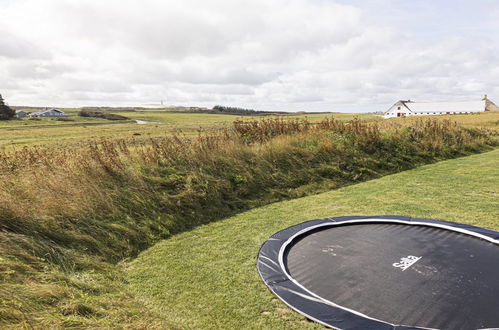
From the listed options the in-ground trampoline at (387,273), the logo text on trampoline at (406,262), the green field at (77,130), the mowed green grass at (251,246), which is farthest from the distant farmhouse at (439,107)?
the logo text on trampoline at (406,262)

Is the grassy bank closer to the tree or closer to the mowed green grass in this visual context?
the mowed green grass

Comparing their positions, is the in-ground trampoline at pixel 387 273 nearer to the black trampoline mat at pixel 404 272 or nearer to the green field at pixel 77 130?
the black trampoline mat at pixel 404 272

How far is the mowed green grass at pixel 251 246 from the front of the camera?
2.55m

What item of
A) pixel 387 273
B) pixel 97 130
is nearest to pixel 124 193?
pixel 387 273

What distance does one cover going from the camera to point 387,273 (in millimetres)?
2863

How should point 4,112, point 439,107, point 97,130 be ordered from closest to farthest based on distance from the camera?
1. point 97,130
2. point 4,112
3. point 439,107

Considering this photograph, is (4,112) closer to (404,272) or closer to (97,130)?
(97,130)

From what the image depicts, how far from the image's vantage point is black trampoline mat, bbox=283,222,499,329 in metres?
2.28

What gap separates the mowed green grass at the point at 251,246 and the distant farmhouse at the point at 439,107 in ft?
176

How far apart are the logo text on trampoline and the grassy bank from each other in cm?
228

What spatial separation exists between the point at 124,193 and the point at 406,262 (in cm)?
391

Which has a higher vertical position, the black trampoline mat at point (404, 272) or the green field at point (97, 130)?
the green field at point (97, 130)

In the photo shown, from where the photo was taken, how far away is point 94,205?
4336mm

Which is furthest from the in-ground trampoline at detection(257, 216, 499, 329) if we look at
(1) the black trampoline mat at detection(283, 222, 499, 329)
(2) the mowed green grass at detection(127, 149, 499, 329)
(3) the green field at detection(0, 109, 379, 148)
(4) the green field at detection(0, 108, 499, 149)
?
(4) the green field at detection(0, 108, 499, 149)
